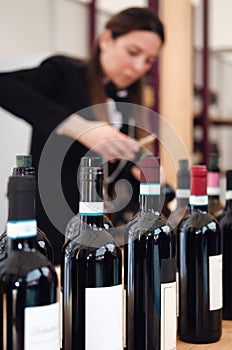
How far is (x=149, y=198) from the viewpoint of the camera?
0.99 metres

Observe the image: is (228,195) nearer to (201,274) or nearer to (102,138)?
(201,274)

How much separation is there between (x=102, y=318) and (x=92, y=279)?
60 millimetres

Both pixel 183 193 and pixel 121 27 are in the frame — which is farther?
pixel 121 27

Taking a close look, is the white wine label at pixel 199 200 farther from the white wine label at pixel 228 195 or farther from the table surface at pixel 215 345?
the table surface at pixel 215 345

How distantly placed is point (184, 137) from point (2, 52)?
1541 mm

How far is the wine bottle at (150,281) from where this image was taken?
0.96 metres

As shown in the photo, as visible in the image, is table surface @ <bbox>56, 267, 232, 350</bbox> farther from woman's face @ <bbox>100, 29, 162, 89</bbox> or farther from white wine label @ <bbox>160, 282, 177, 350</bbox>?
woman's face @ <bbox>100, 29, 162, 89</bbox>

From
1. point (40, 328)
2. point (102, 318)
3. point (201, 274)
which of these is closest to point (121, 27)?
point (201, 274)

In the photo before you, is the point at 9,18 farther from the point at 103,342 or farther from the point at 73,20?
the point at 103,342

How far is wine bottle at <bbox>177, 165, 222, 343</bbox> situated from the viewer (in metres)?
1.09

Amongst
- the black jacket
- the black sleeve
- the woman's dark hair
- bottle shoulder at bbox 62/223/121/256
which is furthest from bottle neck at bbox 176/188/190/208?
the woman's dark hair

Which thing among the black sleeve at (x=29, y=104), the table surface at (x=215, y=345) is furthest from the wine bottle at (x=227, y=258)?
the black sleeve at (x=29, y=104)

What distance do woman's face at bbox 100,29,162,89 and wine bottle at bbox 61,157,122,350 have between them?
153cm

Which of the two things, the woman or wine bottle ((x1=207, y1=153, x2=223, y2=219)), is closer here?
wine bottle ((x1=207, y1=153, x2=223, y2=219))
